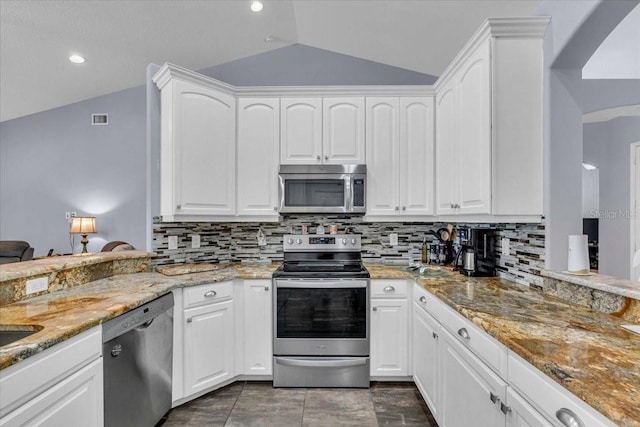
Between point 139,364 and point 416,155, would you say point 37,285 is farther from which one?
point 416,155

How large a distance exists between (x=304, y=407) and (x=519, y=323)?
1593 millimetres

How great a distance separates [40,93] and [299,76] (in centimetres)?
391

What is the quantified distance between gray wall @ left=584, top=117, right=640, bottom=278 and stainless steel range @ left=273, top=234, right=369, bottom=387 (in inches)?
62.8

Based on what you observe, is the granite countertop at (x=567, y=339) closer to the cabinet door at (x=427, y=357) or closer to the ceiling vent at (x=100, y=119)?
the cabinet door at (x=427, y=357)

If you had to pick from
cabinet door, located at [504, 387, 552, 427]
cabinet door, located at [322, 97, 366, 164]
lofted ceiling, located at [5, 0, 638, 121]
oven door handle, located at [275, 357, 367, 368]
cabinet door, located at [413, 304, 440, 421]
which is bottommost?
oven door handle, located at [275, 357, 367, 368]

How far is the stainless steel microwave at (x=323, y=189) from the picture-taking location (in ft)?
9.24

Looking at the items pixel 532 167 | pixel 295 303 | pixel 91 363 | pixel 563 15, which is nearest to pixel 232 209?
pixel 295 303

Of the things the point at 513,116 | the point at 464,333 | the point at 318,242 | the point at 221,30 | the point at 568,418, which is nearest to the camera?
the point at 568,418

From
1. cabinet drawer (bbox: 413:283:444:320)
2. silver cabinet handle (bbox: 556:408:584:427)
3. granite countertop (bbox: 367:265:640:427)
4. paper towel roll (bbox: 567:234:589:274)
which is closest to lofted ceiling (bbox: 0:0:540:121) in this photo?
paper towel roll (bbox: 567:234:589:274)

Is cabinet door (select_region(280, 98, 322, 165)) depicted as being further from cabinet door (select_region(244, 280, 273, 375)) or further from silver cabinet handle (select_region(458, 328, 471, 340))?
silver cabinet handle (select_region(458, 328, 471, 340))

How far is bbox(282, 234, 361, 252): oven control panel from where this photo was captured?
299 cm

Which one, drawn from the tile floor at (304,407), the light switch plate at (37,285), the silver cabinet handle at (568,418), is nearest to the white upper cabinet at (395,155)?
the tile floor at (304,407)

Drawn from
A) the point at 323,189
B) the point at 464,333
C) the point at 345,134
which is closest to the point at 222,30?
the point at 345,134

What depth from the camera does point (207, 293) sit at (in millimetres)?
2367
